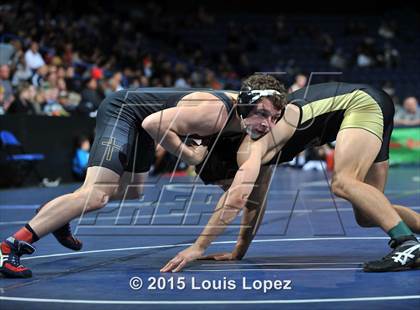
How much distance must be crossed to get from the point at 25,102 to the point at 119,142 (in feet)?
23.4

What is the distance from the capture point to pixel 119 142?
4586mm

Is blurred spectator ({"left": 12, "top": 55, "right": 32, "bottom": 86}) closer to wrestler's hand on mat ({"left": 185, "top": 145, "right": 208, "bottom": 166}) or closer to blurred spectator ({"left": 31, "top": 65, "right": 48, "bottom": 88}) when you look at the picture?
blurred spectator ({"left": 31, "top": 65, "right": 48, "bottom": 88})

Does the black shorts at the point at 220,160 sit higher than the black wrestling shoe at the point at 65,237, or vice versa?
the black shorts at the point at 220,160

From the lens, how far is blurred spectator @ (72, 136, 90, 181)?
1182 centimetres

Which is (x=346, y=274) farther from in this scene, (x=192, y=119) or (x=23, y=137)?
(x=23, y=137)

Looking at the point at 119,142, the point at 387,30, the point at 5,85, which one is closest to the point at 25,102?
the point at 5,85

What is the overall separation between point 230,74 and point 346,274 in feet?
51.9

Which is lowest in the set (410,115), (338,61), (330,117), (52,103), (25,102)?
(330,117)

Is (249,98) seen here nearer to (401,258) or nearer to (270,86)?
(270,86)

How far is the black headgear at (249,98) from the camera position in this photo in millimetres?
4293

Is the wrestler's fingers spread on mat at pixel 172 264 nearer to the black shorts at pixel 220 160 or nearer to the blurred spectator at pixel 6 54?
the black shorts at pixel 220 160

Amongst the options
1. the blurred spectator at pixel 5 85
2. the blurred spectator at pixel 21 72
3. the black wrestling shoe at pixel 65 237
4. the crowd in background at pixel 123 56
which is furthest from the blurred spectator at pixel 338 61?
the black wrestling shoe at pixel 65 237

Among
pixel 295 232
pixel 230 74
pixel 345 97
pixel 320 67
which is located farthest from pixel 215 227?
pixel 320 67

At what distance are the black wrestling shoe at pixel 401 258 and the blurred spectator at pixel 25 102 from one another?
7.92 m
